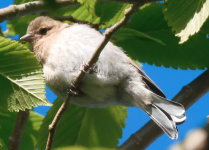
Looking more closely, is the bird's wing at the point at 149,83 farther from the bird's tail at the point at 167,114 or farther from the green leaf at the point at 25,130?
the green leaf at the point at 25,130

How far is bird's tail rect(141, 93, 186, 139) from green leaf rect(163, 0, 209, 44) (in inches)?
34.4

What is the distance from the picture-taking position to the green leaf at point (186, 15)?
163 centimetres

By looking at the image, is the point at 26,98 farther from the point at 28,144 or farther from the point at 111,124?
the point at 28,144

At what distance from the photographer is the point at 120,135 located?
9.11 ft

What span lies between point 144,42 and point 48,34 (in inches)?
40.4

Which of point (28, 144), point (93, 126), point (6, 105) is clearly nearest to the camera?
point (6, 105)

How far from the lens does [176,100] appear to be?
293 centimetres

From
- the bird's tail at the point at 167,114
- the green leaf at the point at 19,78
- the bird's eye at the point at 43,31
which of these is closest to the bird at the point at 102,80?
the bird's tail at the point at 167,114

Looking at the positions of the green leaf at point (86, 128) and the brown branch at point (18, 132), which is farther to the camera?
the green leaf at point (86, 128)

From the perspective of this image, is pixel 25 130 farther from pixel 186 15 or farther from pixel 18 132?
pixel 186 15

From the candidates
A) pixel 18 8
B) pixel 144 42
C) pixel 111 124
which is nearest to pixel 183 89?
pixel 144 42

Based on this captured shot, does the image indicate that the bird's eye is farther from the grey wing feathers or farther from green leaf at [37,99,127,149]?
the grey wing feathers

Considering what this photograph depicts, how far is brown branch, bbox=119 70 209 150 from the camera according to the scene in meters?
2.64

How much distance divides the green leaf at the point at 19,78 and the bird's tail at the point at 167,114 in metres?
1.06
